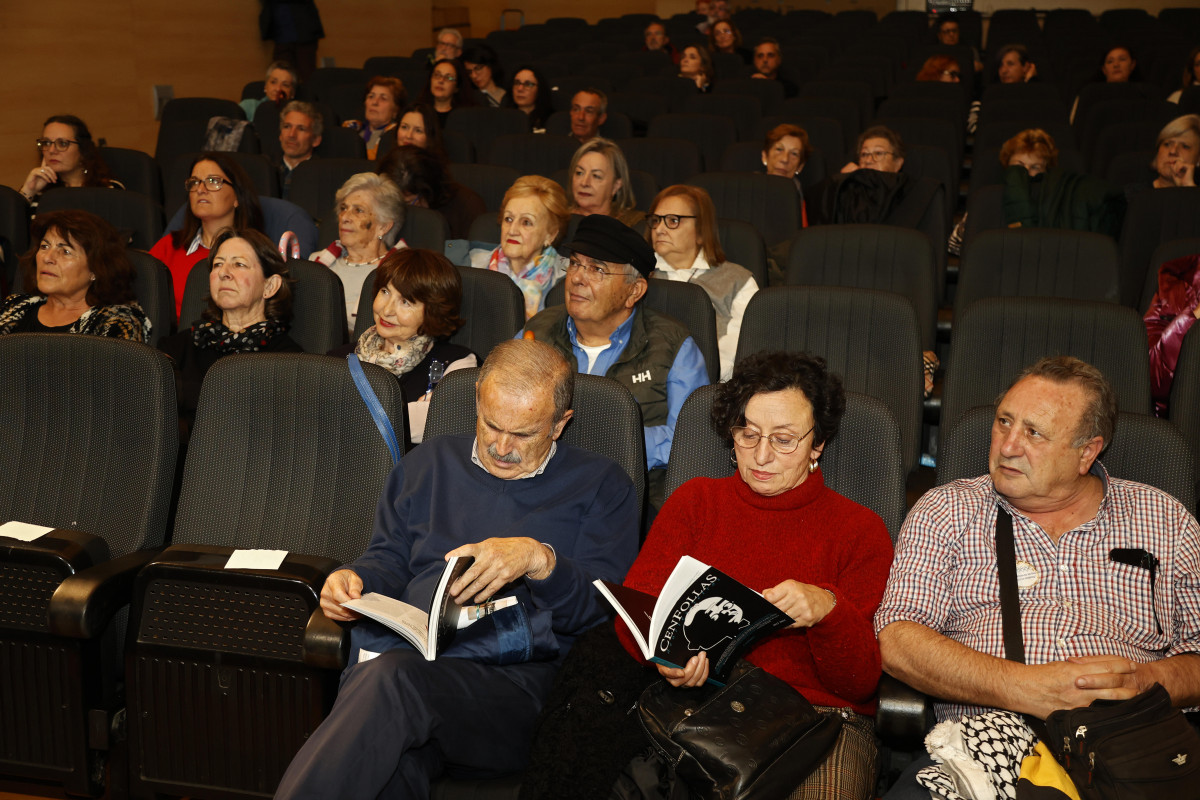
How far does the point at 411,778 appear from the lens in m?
1.73

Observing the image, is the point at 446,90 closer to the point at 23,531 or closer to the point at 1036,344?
the point at 1036,344

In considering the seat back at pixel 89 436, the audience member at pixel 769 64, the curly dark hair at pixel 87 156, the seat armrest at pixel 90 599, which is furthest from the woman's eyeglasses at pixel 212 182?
the audience member at pixel 769 64

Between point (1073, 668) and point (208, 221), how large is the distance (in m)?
3.17

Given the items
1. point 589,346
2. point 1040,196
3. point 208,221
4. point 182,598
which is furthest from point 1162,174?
point 182,598

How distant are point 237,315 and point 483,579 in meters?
1.53

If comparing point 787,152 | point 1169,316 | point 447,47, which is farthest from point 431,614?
point 447,47

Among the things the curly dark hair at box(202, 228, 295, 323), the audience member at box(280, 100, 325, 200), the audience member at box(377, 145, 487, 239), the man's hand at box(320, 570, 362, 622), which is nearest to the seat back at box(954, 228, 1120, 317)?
the audience member at box(377, 145, 487, 239)

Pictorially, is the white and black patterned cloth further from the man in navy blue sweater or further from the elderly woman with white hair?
the elderly woman with white hair

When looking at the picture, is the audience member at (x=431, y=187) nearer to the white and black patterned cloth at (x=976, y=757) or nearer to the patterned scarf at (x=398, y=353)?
the patterned scarf at (x=398, y=353)

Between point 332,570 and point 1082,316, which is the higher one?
point 1082,316

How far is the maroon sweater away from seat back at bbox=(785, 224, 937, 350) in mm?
1439

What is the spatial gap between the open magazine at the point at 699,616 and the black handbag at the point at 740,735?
0.24 ft

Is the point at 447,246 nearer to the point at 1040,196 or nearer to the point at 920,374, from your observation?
the point at 920,374

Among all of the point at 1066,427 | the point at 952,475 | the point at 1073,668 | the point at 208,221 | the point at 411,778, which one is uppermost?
the point at 208,221
